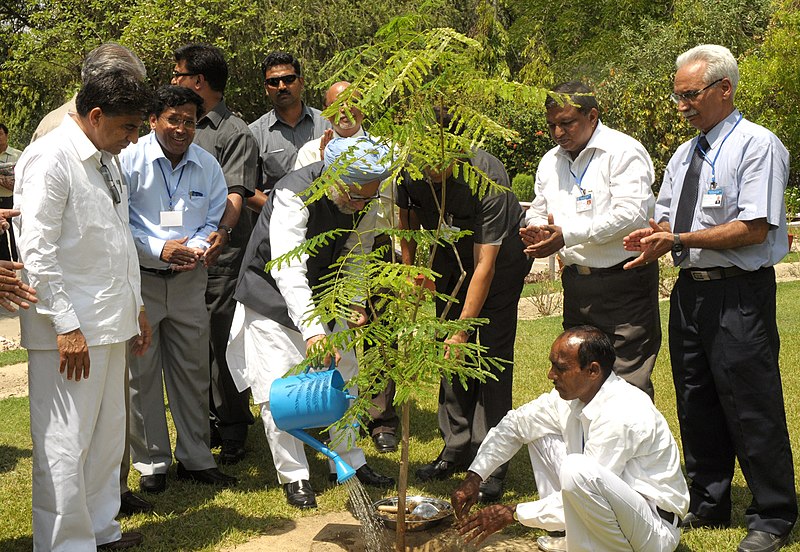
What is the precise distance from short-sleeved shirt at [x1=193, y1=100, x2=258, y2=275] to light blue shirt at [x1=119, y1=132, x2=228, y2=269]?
571 mm

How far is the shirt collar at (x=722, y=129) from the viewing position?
15.8 ft

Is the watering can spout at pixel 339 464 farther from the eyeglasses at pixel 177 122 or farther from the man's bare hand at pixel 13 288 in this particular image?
the eyeglasses at pixel 177 122

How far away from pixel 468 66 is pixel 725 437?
2508 millimetres

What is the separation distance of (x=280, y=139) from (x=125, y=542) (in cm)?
342

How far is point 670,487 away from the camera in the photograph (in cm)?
426

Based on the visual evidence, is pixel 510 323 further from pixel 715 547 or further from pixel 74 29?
pixel 74 29

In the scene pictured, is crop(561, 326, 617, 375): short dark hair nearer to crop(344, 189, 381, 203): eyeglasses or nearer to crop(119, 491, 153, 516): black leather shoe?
crop(344, 189, 381, 203): eyeglasses

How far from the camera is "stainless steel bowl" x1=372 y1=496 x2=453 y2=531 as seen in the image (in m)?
4.80

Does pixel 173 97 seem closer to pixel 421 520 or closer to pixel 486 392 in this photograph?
pixel 486 392

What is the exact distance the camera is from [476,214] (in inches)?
218

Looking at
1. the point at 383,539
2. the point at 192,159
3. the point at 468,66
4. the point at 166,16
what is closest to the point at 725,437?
the point at 383,539

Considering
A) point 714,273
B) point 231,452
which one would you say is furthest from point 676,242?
point 231,452

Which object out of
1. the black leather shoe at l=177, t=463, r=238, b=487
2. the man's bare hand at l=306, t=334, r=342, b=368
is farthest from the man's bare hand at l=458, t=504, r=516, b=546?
the black leather shoe at l=177, t=463, r=238, b=487

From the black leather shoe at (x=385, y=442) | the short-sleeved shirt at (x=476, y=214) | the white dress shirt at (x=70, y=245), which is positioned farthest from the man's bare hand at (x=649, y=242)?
the white dress shirt at (x=70, y=245)
